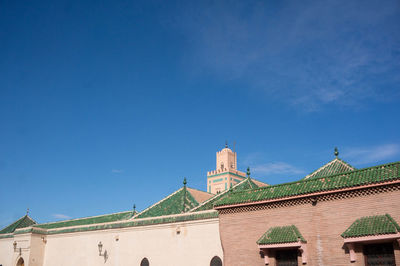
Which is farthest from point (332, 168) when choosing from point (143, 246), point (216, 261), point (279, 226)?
point (143, 246)

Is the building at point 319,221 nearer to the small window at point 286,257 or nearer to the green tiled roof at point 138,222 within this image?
the small window at point 286,257

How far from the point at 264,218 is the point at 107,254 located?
12831 millimetres

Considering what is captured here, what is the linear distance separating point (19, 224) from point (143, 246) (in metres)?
17.5

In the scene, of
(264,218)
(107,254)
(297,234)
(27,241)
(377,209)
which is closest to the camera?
(377,209)

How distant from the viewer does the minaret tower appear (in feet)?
202

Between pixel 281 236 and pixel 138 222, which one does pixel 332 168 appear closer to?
pixel 281 236

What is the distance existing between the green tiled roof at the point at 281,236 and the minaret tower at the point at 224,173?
4718 cm

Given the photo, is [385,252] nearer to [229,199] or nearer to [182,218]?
[229,199]

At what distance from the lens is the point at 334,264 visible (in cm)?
1218

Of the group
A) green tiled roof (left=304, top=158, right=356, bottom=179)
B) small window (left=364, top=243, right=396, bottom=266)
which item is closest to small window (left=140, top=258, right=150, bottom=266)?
green tiled roof (left=304, top=158, right=356, bottom=179)

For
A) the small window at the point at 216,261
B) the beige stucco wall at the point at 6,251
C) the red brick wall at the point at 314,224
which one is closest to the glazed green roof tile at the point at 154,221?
the small window at the point at 216,261

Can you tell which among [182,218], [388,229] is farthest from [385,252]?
[182,218]

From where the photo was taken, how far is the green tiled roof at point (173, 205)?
21891 millimetres

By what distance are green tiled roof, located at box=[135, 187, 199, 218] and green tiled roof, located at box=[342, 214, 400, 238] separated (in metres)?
11.2
